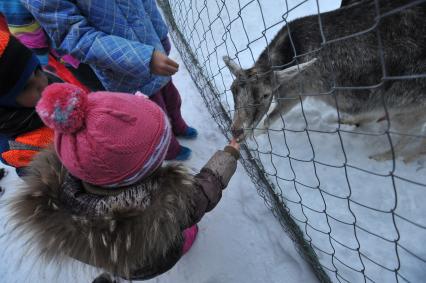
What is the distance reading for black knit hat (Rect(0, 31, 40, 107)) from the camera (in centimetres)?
178

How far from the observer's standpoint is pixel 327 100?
3.06 m

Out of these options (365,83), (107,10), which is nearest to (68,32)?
(107,10)

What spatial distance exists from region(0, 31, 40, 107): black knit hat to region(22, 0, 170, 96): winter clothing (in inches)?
10.2

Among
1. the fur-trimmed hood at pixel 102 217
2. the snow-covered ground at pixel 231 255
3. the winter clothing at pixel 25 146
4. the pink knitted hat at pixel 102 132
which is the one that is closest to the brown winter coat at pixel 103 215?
the fur-trimmed hood at pixel 102 217

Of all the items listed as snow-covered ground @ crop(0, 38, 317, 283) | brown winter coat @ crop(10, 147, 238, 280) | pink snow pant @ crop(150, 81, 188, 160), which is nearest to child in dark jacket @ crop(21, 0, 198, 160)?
pink snow pant @ crop(150, 81, 188, 160)

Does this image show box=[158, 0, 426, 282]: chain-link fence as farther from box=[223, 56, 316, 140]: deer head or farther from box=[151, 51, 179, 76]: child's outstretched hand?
box=[151, 51, 179, 76]: child's outstretched hand

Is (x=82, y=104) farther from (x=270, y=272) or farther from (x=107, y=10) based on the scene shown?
(x=270, y=272)

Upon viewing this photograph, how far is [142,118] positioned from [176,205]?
18.2 inches

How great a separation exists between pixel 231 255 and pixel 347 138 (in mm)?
1572

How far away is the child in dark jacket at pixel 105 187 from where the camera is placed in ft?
4.21

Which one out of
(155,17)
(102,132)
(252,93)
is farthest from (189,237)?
(155,17)

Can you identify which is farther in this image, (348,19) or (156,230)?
(348,19)

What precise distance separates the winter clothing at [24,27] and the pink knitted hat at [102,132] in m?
1.25

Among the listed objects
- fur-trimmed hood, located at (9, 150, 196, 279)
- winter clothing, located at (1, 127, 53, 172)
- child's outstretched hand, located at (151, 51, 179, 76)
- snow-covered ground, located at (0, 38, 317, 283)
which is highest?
child's outstretched hand, located at (151, 51, 179, 76)
